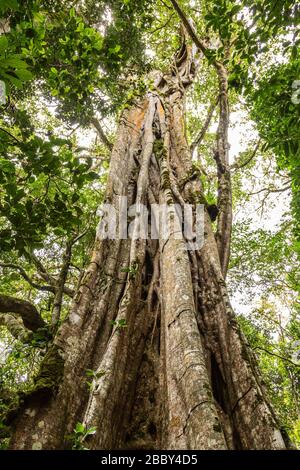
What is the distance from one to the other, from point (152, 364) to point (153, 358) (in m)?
0.06

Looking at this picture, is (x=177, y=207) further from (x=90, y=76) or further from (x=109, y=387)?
(x=109, y=387)

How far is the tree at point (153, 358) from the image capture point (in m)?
2.25

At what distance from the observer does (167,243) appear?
3.66 meters

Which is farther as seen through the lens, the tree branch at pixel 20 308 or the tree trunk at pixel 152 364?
the tree branch at pixel 20 308

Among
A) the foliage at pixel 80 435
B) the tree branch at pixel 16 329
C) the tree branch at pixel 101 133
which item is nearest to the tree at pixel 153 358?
the foliage at pixel 80 435

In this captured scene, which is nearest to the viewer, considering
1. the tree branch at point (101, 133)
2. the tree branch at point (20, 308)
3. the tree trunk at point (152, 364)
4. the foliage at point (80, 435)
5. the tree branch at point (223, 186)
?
the foliage at point (80, 435)

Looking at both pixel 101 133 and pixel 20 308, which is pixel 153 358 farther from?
pixel 101 133

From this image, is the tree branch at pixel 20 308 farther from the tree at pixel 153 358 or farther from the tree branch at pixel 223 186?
the tree branch at pixel 223 186

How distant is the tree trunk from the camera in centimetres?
224

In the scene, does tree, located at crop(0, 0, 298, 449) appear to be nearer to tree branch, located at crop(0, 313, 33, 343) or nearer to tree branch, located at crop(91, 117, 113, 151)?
tree branch, located at crop(0, 313, 33, 343)

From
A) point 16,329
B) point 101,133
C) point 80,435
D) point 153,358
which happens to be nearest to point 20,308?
point 16,329

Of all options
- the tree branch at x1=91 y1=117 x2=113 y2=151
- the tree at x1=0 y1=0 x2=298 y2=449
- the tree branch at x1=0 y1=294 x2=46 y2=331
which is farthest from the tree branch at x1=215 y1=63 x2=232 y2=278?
the tree branch at x1=91 y1=117 x2=113 y2=151
